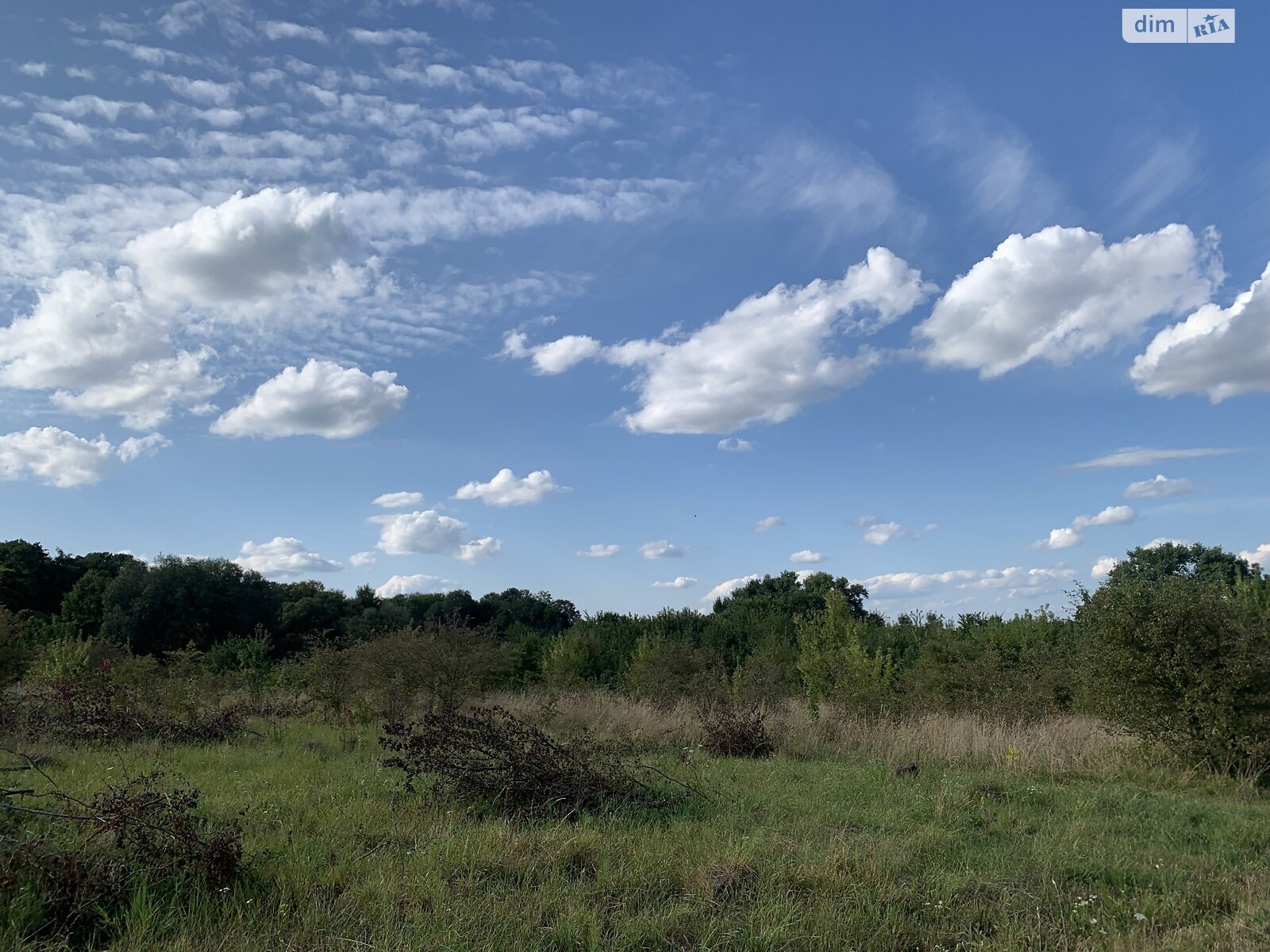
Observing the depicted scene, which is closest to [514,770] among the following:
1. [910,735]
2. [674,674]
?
[910,735]

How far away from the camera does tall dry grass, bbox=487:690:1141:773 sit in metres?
11.1

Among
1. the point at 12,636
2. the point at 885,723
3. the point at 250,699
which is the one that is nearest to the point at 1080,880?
the point at 885,723

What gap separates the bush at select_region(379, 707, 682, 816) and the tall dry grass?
4.76 m

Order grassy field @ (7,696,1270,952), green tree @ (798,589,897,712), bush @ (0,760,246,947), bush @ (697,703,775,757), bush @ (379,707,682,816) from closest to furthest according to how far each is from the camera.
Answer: bush @ (0,760,246,947) → grassy field @ (7,696,1270,952) → bush @ (379,707,682,816) → bush @ (697,703,775,757) → green tree @ (798,589,897,712)

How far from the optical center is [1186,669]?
10.3 m

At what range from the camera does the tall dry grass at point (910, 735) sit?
36.6ft

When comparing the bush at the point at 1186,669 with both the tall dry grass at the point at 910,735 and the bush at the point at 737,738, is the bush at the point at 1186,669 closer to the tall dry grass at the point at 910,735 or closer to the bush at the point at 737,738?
the tall dry grass at the point at 910,735

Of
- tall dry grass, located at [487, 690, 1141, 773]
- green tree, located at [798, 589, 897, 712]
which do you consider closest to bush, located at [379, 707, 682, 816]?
tall dry grass, located at [487, 690, 1141, 773]

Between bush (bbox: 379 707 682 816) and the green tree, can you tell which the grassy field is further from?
the green tree

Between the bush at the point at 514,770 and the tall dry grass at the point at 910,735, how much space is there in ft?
15.6

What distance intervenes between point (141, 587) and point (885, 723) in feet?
128

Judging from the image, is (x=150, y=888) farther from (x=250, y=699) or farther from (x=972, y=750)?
(x=250, y=699)

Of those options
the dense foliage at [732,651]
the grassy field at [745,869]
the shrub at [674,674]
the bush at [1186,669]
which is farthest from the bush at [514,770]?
the shrub at [674,674]

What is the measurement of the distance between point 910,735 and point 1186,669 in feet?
13.0
